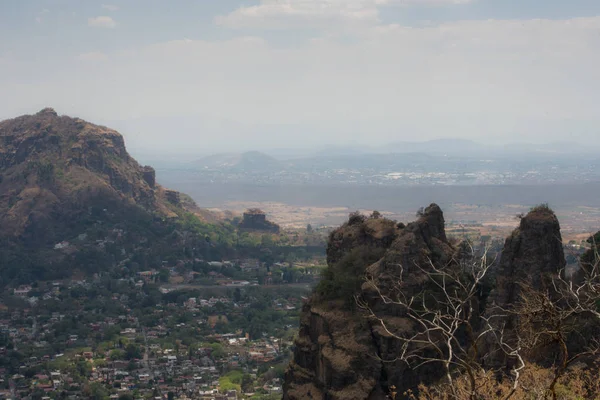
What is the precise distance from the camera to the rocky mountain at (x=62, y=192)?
297 feet

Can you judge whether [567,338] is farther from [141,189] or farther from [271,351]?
[141,189]

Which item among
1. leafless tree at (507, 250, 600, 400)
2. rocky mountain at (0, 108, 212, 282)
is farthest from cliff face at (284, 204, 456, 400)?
rocky mountain at (0, 108, 212, 282)

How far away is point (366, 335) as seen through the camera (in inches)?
949

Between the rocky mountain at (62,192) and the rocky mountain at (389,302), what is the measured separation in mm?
63269

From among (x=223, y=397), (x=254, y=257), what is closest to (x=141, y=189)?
(x=254, y=257)

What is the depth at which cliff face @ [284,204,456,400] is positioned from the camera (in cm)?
2328

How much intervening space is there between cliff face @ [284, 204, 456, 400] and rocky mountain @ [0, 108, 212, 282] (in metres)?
63.0

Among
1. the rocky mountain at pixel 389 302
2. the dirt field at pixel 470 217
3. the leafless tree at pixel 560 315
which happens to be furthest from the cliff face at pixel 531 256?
the dirt field at pixel 470 217

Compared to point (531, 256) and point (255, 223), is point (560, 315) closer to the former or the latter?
point (531, 256)

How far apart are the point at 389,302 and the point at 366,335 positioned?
2.38 m

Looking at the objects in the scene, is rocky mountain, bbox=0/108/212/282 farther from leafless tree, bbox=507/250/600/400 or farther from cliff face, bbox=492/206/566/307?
leafless tree, bbox=507/250/600/400

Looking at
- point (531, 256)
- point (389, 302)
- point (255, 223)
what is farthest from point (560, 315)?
point (255, 223)

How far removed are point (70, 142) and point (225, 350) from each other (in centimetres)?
5094

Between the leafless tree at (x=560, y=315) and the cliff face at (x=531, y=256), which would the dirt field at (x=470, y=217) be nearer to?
the cliff face at (x=531, y=256)
